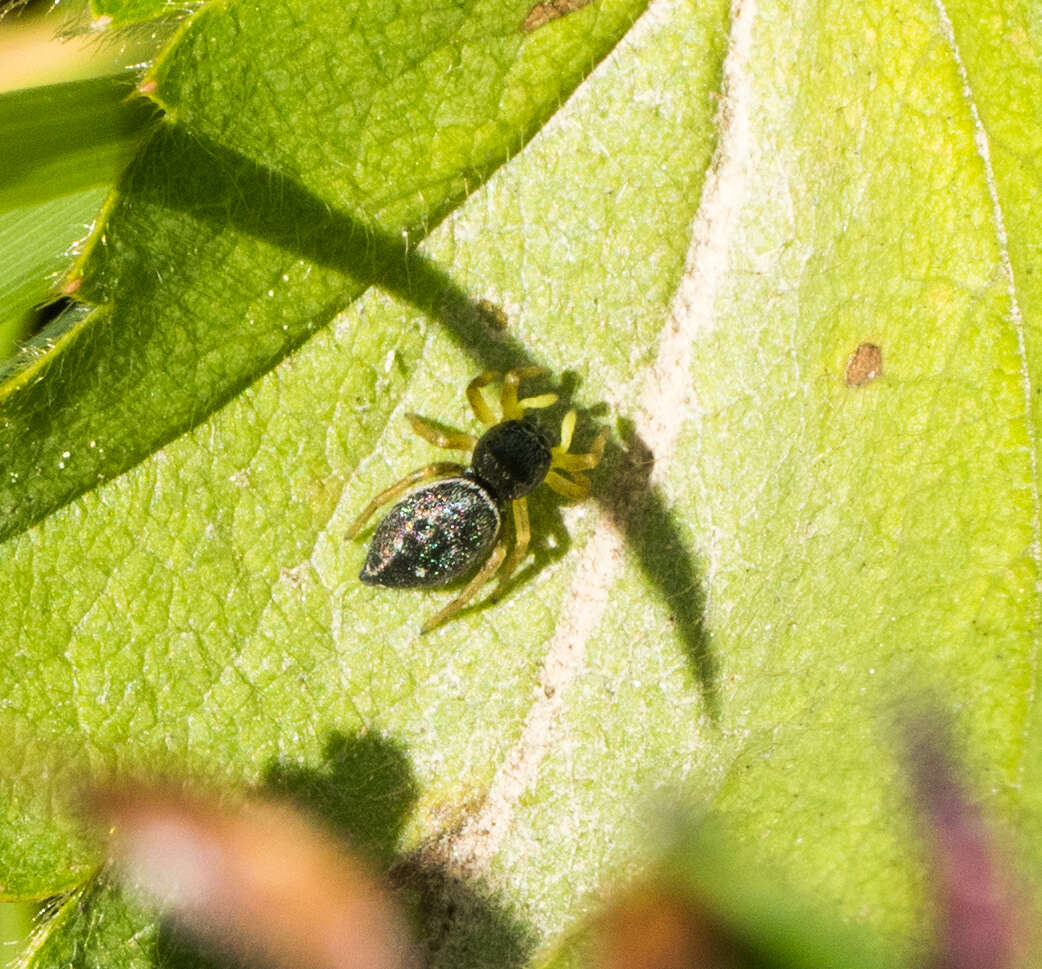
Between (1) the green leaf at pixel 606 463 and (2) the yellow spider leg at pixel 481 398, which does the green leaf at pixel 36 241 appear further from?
(2) the yellow spider leg at pixel 481 398

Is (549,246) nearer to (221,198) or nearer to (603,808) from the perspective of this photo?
(221,198)

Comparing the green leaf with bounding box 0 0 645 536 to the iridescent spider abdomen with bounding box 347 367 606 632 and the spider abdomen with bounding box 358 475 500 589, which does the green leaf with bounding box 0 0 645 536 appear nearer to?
the iridescent spider abdomen with bounding box 347 367 606 632

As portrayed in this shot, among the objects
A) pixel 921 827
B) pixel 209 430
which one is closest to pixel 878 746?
pixel 921 827

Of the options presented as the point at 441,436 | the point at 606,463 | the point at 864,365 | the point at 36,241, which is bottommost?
the point at 606,463

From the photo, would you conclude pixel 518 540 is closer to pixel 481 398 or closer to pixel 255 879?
pixel 481 398

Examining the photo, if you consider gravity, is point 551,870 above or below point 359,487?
below

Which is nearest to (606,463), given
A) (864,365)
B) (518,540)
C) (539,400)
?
(539,400)
